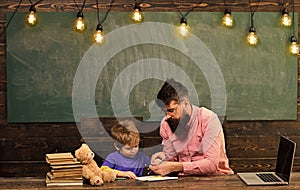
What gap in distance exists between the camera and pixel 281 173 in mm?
3879

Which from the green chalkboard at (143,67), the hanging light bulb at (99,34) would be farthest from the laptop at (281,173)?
the hanging light bulb at (99,34)

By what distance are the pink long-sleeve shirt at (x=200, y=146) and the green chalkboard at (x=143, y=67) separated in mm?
1048

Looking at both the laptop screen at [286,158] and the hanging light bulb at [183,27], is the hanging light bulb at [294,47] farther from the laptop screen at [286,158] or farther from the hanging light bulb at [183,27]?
the laptop screen at [286,158]

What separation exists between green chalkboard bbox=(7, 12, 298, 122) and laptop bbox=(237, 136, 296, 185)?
1445 millimetres

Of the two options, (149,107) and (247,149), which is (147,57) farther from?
(247,149)

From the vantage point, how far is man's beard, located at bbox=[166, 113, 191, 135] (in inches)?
165

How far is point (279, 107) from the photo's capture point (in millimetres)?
5410

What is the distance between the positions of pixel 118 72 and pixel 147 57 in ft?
0.95

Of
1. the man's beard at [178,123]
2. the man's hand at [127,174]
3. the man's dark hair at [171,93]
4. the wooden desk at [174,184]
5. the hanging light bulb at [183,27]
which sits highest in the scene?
the hanging light bulb at [183,27]

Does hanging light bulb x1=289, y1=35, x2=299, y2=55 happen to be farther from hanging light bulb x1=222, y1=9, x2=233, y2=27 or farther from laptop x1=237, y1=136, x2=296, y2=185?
laptop x1=237, y1=136, x2=296, y2=185

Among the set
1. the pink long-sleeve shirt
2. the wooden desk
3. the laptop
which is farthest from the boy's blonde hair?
the laptop

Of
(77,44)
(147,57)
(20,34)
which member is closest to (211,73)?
(147,57)

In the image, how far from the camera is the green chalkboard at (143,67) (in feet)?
17.2

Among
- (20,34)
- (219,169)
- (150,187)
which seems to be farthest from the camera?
(20,34)
